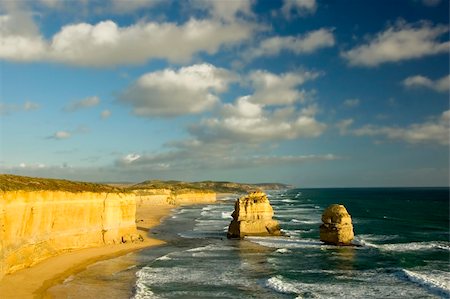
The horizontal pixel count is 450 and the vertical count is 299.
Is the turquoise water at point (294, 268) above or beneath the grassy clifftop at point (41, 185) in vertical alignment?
beneath

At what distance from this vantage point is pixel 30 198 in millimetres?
30219

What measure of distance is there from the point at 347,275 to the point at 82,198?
2241 cm

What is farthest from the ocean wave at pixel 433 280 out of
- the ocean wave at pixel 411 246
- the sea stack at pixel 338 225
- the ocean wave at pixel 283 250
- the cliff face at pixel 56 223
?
the cliff face at pixel 56 223

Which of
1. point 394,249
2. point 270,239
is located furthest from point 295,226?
point 394,249

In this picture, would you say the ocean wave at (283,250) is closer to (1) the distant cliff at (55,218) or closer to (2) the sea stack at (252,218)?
(2) the sea stack at (252,218)

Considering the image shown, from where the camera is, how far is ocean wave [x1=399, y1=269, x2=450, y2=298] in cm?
2539

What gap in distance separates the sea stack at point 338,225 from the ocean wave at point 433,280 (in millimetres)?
9773

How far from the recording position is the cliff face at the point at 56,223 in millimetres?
27641

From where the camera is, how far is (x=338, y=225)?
4075 centimetres

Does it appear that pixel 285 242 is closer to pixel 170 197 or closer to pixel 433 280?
pixel 433 280

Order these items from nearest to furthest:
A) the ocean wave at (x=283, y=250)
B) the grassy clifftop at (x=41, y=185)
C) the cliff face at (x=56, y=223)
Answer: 1. the cliff face at (x=56, y=223)
2. the grassy clifftop at (x=41, y=185)
3. the ocean wave at (x=283, y=250)

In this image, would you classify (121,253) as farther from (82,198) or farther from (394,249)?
(394,249)

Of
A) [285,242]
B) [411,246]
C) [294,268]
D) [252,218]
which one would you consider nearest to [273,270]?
[294,268]

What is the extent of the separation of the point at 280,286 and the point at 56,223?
18519 millimetres
